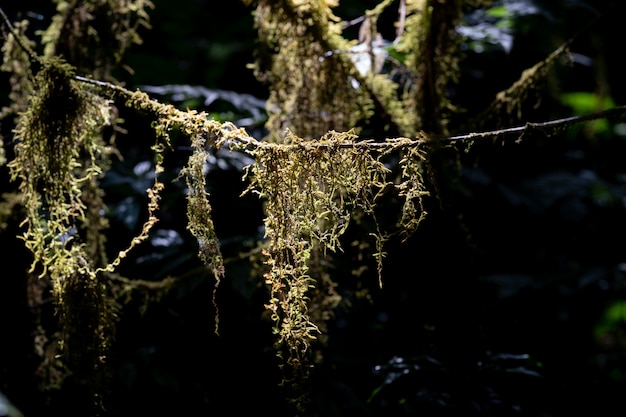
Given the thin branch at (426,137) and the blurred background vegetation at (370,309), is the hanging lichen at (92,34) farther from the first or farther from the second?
the thin branch at (426,137)

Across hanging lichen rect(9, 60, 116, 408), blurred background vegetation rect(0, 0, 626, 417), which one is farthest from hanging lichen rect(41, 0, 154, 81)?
hanging lichen rect(9, 60, 116, 408)

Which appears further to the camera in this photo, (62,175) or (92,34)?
(92,34)

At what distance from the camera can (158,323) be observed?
1617mm

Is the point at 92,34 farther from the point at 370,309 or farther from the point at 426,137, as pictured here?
the point at 370,309

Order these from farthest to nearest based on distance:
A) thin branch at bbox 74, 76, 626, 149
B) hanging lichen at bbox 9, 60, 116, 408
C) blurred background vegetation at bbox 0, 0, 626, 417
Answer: blurred background vegetation at bbox 0, 0, 626, 417, hanging lichen at bbox 9, 60, 116, 408, thin branch at bbox 74, 76, 626, 149

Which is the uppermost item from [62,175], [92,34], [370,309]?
[92,34]

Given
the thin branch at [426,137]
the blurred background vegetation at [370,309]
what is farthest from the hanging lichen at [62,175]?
the blurred background vegetation at [370,309]

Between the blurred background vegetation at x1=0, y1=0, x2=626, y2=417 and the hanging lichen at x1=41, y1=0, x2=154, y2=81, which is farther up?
the hanging lichen at x1=41, y1=0, x2=154, y2=81

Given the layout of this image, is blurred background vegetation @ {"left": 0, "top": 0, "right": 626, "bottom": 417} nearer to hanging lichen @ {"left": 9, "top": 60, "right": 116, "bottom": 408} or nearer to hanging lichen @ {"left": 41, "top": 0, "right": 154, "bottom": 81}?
hanging lichen @ {"left": 41, "top": 0, "right": 154, "bottom": 81}

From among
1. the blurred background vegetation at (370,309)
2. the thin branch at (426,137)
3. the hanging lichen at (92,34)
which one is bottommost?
the blurred background vegetation at (370,309)

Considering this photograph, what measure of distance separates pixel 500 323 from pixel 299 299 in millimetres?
884

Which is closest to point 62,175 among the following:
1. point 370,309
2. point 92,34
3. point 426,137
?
point 92,34

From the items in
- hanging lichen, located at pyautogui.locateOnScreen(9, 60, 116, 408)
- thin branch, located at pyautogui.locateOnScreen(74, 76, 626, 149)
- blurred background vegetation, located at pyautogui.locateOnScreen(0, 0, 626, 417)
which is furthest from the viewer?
blurred background vegetation, located at pyautogui.locateOnScreen(0, 0, 626, 417)

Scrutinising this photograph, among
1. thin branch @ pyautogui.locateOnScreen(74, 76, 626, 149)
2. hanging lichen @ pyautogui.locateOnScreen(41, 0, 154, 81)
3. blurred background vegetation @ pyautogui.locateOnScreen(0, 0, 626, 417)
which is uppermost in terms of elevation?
hanging lichen @ pyautogui.locateOnScreen(41, 0, 154, 81)
